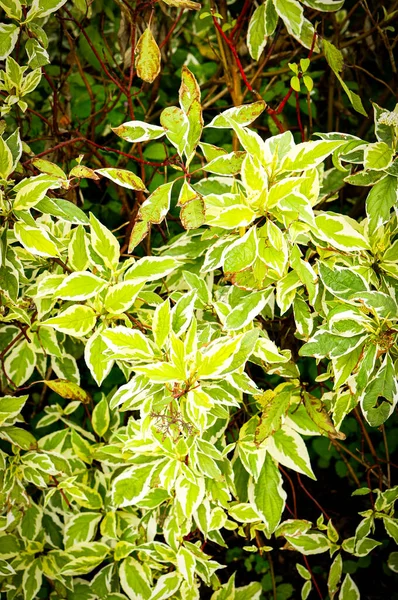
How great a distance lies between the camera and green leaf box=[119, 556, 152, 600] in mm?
1262

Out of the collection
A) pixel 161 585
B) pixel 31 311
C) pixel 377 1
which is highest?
pixel 377 1

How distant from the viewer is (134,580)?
128 cm

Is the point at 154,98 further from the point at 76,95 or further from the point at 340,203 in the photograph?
the point at 340,203

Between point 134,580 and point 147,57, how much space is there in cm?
112

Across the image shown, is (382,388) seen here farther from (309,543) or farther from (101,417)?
(101,417)

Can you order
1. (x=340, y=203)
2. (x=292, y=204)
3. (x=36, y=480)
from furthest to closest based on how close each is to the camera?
(x=340, y=203)
(x=36, y=480)
(x=292, y=204)

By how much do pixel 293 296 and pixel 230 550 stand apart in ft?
3.69

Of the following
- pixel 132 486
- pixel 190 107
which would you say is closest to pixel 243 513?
pixel 132 486

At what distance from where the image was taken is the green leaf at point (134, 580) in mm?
1262

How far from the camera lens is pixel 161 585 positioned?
4.02 ft

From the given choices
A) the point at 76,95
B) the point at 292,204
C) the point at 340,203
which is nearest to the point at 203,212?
the point at 292,204

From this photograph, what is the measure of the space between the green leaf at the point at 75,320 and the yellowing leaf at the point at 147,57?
1.45 ft

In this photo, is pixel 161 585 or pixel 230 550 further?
pixel 230 550

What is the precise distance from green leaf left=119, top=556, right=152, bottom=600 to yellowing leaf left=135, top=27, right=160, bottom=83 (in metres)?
1.06
